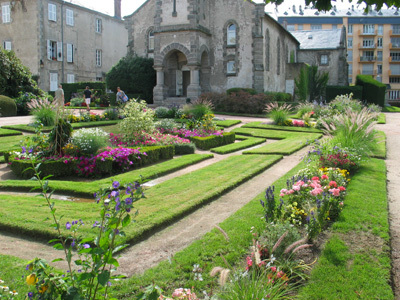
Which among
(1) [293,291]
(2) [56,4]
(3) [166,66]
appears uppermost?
(2) [56,4]

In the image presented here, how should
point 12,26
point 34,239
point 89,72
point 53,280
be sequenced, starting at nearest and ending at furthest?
point 53,280 < point 34,239 < point 12,26 < point 89,72

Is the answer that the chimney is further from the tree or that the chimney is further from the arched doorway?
the tree

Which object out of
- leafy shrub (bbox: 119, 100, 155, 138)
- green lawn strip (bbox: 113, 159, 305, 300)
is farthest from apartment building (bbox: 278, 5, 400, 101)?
green lawn strip (bbox: 113, 159, 305, 300)

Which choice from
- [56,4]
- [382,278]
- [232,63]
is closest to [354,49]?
[232,63]

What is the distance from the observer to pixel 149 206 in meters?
6.71

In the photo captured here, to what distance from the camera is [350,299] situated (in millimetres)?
3781

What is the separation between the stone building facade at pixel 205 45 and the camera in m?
30.9

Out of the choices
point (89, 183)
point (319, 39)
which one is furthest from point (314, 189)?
point (319, 39)

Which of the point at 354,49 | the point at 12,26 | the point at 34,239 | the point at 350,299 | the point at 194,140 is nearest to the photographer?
the point at 350,299

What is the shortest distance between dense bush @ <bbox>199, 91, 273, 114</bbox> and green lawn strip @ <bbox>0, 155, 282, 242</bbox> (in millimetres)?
16982

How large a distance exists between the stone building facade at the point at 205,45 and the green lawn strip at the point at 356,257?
25.4 meters

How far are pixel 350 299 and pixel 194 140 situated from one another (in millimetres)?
11540

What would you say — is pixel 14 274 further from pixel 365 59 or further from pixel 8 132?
pixel 365 59

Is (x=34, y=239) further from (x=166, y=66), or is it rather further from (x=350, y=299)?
(x=166, y=66)
